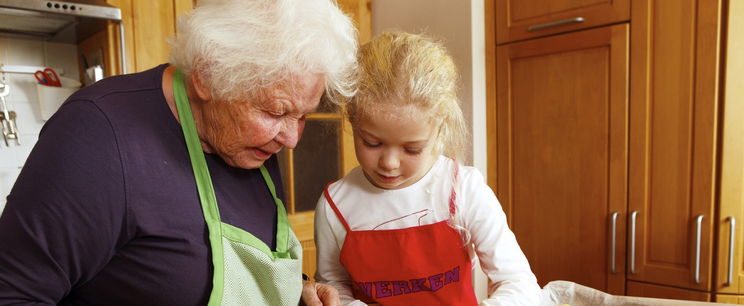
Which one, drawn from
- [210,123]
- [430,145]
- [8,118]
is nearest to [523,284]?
[430,145]

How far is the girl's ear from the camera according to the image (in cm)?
63

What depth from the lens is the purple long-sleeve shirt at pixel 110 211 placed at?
20.1 inches

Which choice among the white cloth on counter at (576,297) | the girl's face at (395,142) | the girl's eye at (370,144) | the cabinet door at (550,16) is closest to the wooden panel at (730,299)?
the white cloth on counter at (576,297)

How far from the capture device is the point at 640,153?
1.40m

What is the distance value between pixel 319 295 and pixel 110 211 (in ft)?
1.28

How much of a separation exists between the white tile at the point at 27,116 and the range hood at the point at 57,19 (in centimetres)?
21

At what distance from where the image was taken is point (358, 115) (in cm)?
77

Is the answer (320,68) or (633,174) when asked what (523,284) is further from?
(633,174)

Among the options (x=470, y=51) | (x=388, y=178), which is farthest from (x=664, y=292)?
(x=388, y=178)

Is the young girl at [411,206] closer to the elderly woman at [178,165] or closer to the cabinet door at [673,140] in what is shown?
the elderly woman at [178,165]

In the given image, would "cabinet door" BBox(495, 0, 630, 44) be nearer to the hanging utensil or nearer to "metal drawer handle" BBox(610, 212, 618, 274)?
"metal drawer handle" BBox(610, 212, 618, 274)

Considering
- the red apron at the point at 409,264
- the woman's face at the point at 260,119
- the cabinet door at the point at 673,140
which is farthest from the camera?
the cabinet door at the point at 673,140

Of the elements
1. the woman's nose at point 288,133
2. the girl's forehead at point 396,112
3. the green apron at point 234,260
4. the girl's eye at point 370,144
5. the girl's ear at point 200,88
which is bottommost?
the green apron at point 234,260

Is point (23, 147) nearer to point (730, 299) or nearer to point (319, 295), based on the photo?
point (319, 295)
